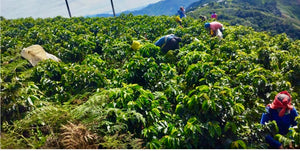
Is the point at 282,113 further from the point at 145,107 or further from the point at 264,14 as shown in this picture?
the point at 264,14

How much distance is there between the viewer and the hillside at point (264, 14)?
106 meters

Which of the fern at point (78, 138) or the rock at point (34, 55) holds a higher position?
the rock at point (34, 55)

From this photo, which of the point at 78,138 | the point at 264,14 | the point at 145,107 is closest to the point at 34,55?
the point at 78,138

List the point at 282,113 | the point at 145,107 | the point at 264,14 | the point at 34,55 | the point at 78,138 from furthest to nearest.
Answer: the point at 264,14
the point at 34,55
the point at 145,107
the point at 282,113
the point at 78,138

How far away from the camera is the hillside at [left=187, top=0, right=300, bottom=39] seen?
10636cm

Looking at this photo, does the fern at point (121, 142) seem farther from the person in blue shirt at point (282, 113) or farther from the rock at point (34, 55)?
the rock at point (34, 55)

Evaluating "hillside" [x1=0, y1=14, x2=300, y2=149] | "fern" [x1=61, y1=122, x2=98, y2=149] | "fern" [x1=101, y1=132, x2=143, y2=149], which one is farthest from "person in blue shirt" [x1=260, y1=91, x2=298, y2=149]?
"fern" [x1=61, y1=122, x2=98, y2=149]

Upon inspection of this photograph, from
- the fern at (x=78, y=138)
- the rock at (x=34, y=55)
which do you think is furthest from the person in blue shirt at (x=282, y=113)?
the rock at (x=34, y=55)

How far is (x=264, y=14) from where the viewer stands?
401 feet

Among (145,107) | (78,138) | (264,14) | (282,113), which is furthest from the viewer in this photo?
(264,14)

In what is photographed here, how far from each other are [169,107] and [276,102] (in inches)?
89.4

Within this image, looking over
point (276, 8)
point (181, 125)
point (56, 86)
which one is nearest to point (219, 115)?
point (181, 125)

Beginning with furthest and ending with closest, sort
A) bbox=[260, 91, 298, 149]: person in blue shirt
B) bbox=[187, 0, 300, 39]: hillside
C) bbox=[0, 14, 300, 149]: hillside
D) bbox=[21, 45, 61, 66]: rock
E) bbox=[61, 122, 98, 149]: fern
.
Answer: bbox=[187, 0, 300, 39]: hillside
bbox=[21, 45, 61, 66]: rock
bbox=[260, 91, 298, 149]: person in blue shirt
bbox=[0, 14, 300, 149]: hillside
bbox=[61, 122, 98, 149]: fern

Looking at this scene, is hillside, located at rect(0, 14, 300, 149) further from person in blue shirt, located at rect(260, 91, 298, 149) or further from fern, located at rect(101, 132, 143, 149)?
person in blue shirt, located at rect(260, 91, 298, 149)
